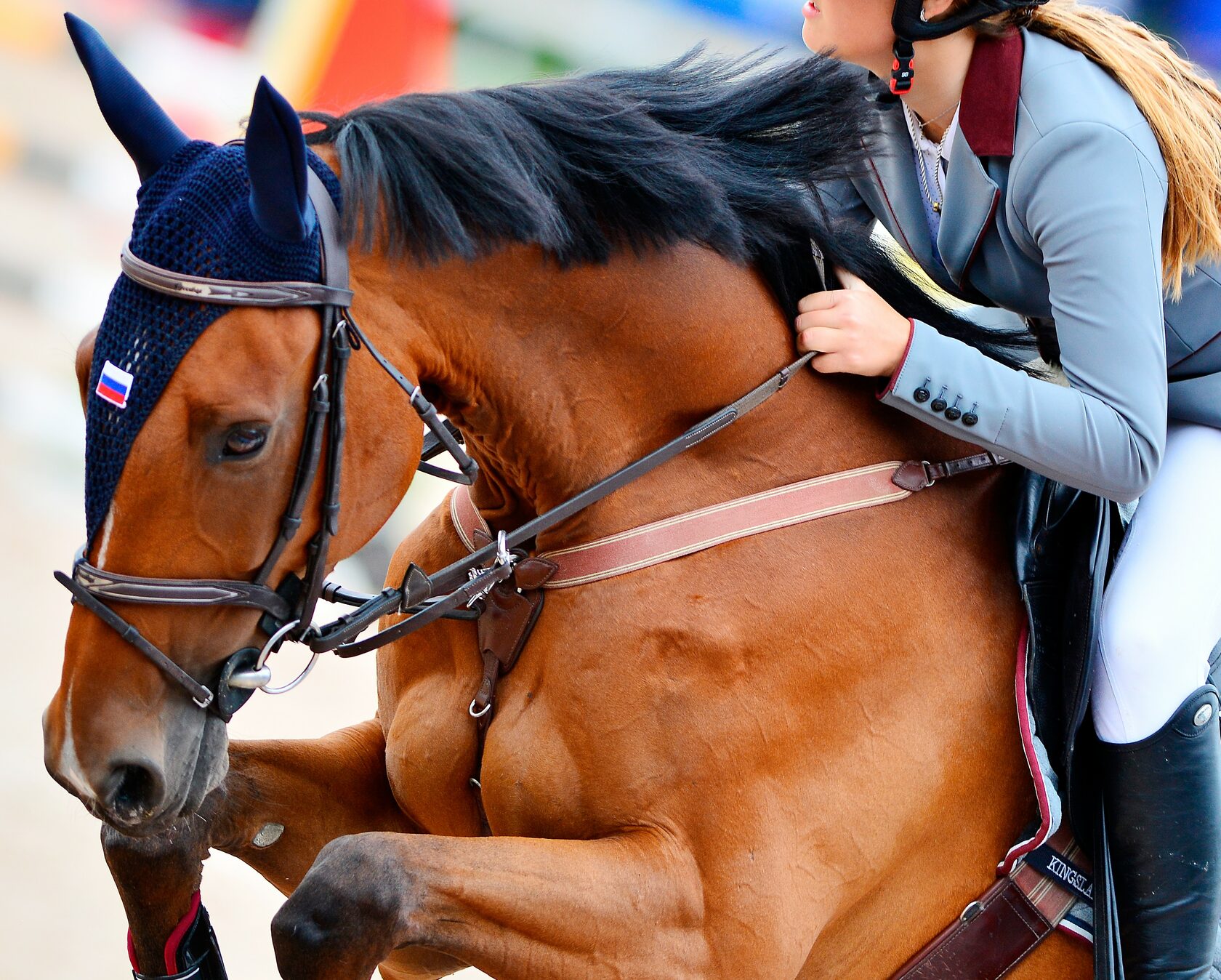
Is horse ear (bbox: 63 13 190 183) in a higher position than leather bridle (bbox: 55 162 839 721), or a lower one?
higher

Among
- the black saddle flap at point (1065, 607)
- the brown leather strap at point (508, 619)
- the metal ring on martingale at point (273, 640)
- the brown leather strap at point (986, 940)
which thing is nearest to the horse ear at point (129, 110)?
the metal ring on martingale at point (273, 640)

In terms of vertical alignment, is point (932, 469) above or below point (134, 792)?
above

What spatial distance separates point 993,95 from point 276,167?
3.05 feet

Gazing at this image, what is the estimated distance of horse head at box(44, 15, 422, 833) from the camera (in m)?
1.33

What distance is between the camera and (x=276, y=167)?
1321 mm

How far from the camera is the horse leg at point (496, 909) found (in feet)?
4.69

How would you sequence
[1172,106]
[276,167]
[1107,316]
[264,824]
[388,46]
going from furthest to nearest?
1. [388,46]
2. [264,824]
3. [1172,106]
4. [1107,316]
5. [276,167]

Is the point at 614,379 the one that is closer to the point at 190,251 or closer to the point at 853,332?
the point at 853,332

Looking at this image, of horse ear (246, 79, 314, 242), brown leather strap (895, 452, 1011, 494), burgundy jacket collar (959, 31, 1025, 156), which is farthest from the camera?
brown leather strap (895, 452, 1011, 494)

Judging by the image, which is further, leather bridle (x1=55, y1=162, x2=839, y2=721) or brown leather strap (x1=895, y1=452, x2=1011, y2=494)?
brown leather strap (x1=895, y1=452, x2=1011, y2=494)

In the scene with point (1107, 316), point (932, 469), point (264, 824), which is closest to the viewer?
point (1107, 316)

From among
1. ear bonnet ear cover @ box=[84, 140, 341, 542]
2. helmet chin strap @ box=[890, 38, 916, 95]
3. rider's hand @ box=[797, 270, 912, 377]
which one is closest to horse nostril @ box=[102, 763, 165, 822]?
ear bonnet ear cover @ box=[84, 140, 341, 542]

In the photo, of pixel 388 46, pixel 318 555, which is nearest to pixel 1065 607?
pixel 318 555

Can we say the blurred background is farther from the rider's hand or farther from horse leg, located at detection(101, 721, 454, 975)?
the rider's hand
